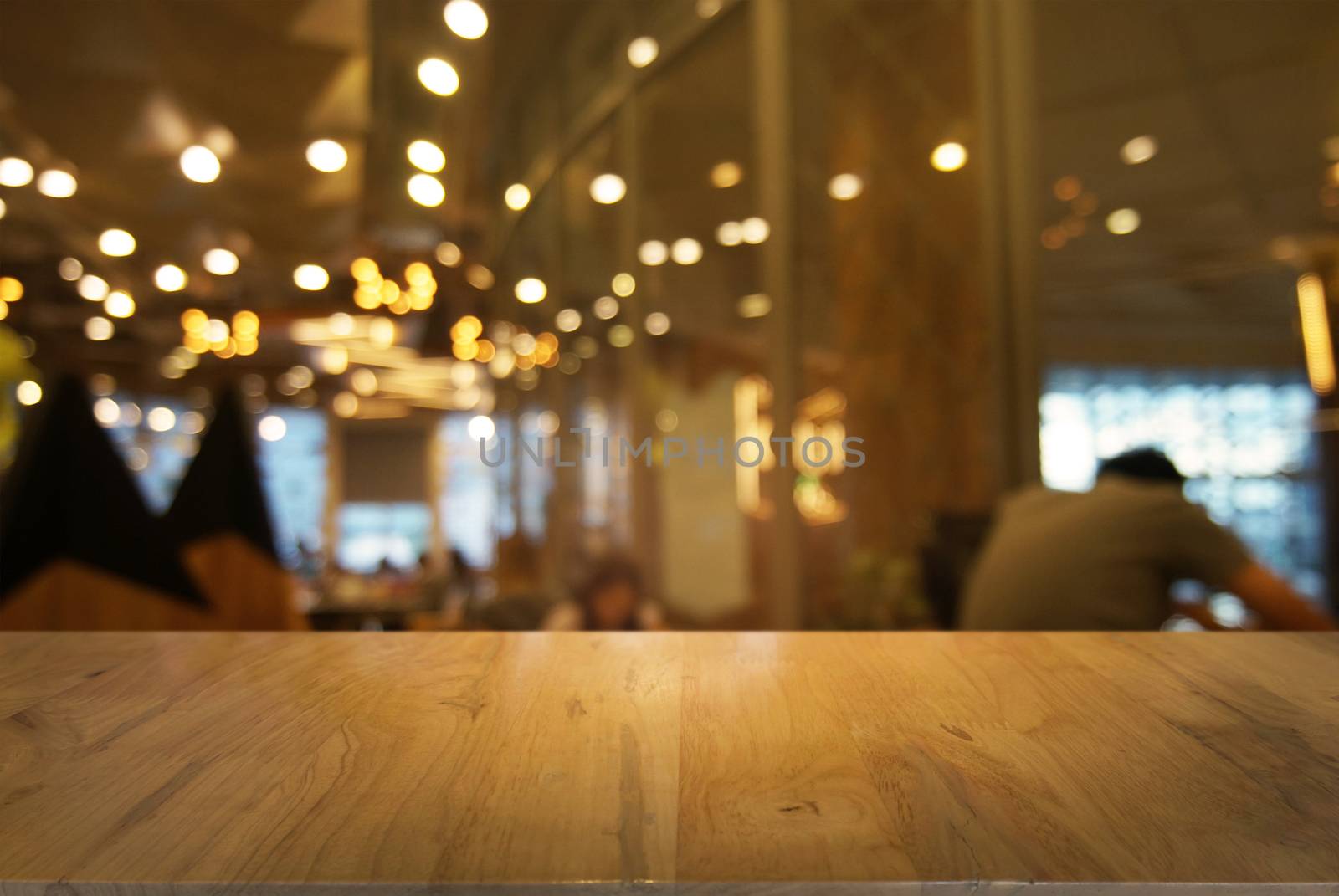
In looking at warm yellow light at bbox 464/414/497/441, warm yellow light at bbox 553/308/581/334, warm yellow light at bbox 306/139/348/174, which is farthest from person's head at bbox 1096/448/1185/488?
warm yellow light at bbox 306/139/348/174

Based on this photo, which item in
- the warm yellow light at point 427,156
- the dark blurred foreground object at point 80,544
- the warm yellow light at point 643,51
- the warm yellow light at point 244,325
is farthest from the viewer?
the warm yellow light at point 244,325

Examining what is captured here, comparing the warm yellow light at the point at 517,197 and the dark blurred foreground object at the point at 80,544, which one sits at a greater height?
the warm yellow light at the point at 517,197

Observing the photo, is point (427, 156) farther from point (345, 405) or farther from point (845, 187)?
point (345, 405)

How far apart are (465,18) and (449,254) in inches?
118

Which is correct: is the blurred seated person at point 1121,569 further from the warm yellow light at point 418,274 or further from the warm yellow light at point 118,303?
the warm yellow light at point 118,303

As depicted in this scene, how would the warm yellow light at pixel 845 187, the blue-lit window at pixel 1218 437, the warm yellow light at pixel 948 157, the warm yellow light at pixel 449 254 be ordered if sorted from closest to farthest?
the warm yellow light at pixel 948 157
the warm yellow light at pixel 845 187
the warm yellow light at pixel 449 254
the blue-lit window at pixel 1218 437

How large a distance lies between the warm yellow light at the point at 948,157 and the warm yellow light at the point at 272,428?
13.9m

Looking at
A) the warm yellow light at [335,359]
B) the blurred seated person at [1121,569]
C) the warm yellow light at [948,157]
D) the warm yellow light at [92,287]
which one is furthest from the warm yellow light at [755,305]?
the warm yellow light at [335,359]

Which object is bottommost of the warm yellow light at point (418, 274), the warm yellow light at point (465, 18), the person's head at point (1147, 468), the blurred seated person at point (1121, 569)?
the blurred seated person at point (1121, 569)

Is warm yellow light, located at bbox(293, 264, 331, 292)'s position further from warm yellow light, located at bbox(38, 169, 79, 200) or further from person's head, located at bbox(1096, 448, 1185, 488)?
person's head, located at bbox(1096, 448, 1185, 488)

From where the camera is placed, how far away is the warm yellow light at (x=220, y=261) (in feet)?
17.9

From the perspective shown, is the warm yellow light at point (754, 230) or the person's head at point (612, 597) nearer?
the warm yellow light at point (754, 230)

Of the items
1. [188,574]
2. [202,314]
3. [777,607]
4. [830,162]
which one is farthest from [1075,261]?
[188,574]

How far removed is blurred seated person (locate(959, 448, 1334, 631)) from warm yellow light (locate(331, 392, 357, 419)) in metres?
13.1
